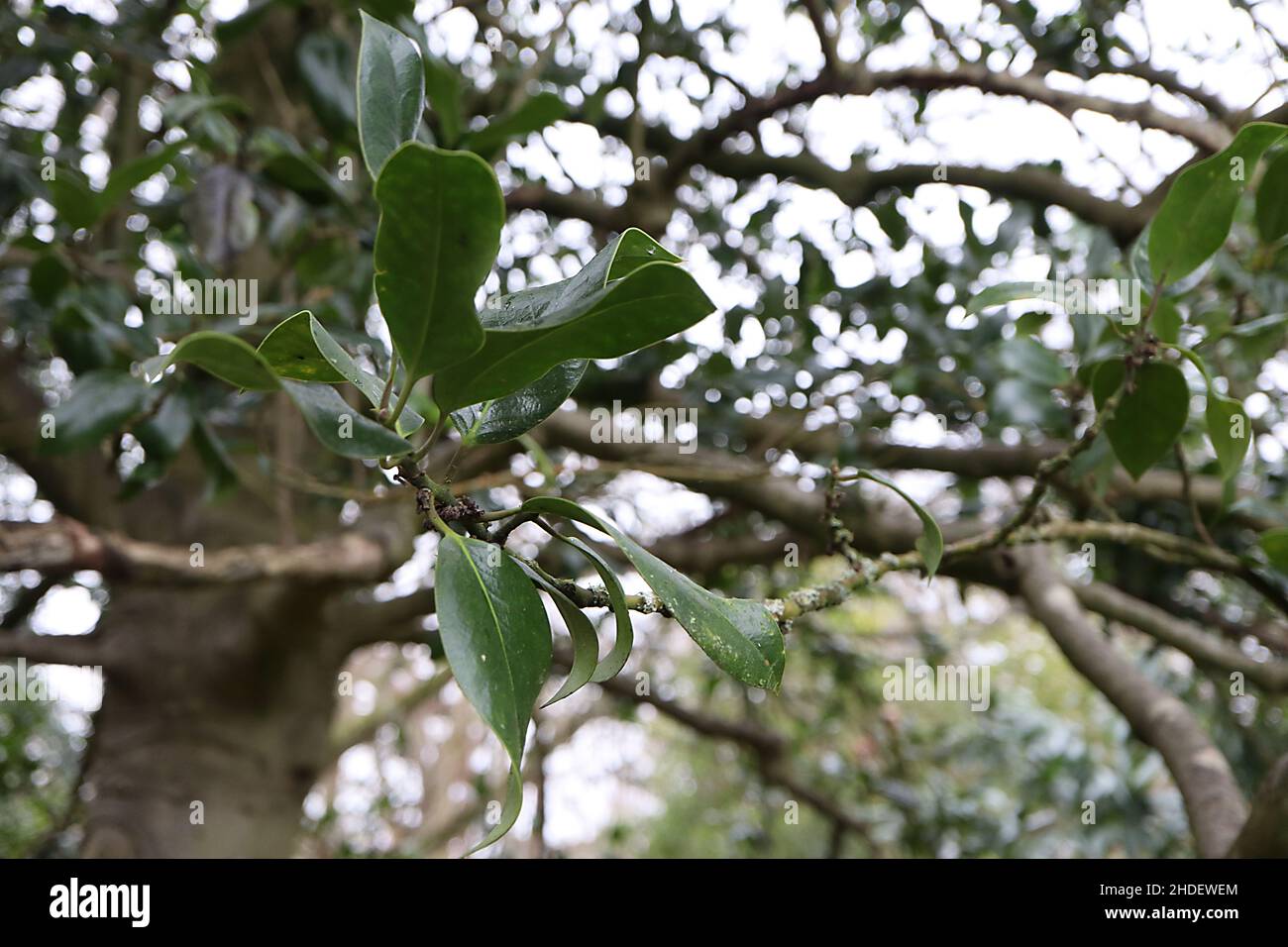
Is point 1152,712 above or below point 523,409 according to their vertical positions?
below

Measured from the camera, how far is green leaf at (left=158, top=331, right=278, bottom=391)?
1.18 feet

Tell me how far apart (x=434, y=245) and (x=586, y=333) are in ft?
0.25

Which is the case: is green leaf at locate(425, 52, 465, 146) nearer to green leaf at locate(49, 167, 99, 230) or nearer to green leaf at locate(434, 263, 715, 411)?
green leaf at locate(49, 167, 99, 230)

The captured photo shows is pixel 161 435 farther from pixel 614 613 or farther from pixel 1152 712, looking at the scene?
pixel 1152 712

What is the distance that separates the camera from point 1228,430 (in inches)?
32.2

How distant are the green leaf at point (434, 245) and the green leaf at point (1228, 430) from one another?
668 mm

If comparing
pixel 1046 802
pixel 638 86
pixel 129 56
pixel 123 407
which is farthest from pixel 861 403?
pixel 1046 802

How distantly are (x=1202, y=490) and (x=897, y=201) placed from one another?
0.72m

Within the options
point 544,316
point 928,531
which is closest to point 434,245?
point 544,316

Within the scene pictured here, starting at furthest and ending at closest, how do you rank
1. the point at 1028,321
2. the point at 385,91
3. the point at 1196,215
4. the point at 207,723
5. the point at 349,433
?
1. the point at 207,723
2. the point at 1028,321
3. the point at 1196,215
4. the point at 385,91
5. the point at 349,433

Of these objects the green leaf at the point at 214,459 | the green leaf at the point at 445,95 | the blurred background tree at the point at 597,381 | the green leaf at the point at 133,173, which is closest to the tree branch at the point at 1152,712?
the blurred background tree at the point at 597,381

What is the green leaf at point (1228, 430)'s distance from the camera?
80 centimetres

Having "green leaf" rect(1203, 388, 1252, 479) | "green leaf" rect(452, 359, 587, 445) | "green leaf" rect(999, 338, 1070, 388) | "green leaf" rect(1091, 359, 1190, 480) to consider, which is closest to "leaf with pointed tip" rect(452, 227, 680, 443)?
"green leaf" rect(452, 359, 587, 445)
